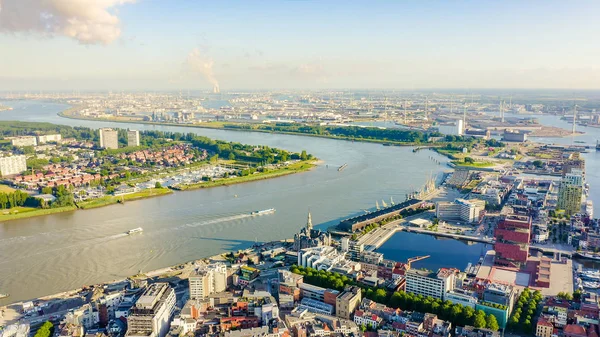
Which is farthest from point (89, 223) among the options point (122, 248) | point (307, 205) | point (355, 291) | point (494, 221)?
point (494, 221)

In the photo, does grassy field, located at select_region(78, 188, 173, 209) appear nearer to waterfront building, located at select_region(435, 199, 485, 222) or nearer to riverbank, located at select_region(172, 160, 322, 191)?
riverbank, located at select_region(172, 160, 322, 191)

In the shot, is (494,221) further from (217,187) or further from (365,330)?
(217,187)

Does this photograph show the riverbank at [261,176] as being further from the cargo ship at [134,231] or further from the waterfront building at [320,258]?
the waterfront building at [320,258]

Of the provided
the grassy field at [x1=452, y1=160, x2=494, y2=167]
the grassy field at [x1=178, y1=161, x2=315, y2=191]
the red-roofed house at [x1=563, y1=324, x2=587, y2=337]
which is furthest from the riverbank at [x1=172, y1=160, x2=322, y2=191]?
the red-roofed house at [x1=563, y1=324, x2=587, y2=337]

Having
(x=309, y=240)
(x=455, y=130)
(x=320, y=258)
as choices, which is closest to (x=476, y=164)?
(x=455, y=130)

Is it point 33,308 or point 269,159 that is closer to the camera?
point 33,308

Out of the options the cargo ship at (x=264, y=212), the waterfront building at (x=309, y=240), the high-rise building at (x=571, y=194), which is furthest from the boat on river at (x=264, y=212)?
the high-rise building at (x=571, y=194)
